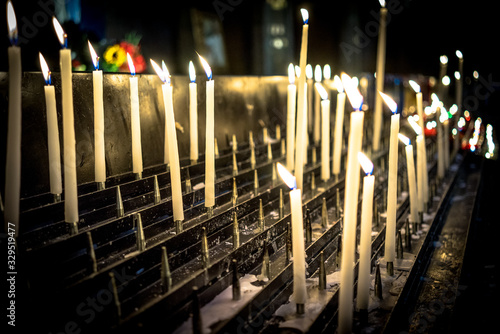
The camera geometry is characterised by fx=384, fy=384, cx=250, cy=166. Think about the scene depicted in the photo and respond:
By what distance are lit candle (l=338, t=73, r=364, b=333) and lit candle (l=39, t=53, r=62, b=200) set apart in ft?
4.19

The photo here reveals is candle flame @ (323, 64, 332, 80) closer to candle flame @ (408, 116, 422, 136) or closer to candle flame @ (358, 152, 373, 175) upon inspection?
candle flame @ (408, 116, 422, 136)

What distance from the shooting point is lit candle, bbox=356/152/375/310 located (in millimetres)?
1326

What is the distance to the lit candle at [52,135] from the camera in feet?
5.61

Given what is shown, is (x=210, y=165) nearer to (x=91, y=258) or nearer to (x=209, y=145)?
(x=209, y=145)

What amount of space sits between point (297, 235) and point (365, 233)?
263mm

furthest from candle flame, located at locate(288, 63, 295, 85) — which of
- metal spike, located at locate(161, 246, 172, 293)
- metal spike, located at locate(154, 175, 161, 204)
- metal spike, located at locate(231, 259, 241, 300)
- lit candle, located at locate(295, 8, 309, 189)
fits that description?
metal spike, located at locate(161, 246, 172, 293)

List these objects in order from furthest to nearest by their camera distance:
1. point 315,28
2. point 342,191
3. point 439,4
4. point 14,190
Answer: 1. point 439,4
2. point 315,28
3. point 342,191
4. point 14,190

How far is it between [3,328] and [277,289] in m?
1.02

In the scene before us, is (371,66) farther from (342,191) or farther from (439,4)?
(342,191)

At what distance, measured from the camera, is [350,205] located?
1249 mm

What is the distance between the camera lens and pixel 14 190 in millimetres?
1348

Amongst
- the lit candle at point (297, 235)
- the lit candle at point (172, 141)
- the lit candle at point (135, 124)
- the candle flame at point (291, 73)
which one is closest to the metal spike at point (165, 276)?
the lit candle at point (172, 141)

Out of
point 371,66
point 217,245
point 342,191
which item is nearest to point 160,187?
point 217,245

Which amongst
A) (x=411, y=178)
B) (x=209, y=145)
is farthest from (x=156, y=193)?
(x=411, y=178)
